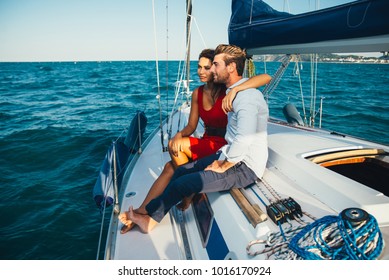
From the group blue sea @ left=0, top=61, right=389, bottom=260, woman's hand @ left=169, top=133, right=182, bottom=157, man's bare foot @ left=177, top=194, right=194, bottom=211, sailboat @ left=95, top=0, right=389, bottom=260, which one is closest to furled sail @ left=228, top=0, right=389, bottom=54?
sailboat @ left=95, top=0, right=389, bottom=260

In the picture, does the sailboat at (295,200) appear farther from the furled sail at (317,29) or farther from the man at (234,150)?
the man at (234,150)

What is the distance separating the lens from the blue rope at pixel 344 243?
108 centimetres

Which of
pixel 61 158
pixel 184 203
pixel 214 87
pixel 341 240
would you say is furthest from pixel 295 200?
pixel 61 158

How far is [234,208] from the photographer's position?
185cm

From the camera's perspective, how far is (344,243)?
110 cm

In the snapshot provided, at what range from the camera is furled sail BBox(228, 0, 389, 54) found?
165 cm

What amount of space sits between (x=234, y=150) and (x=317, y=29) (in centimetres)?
119

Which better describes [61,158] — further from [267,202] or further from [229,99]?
[267,202]

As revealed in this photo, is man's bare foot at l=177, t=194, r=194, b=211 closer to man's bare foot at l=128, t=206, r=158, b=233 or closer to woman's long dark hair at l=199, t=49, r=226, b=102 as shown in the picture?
man's bare foot at l=128, t=206, r=158, b=233

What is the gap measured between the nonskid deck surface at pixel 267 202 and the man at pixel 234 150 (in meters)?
0.16

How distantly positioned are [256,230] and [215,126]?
4.42ft

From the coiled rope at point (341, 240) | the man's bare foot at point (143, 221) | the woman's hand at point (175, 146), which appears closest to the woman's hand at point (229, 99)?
the woman's hand at point (175, 146)

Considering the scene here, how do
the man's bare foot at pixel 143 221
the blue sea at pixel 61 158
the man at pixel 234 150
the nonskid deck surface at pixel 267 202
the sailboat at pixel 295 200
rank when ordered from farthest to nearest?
the blue sea at pixel 61 158
the man's bare foot at pixel 143 221
the man at pixel 234 150
the nonskid deck surface at pixel 267 202
the sailboat at pixel 295 200
